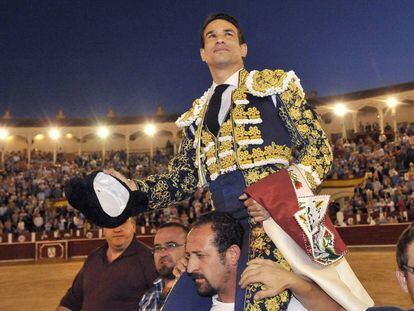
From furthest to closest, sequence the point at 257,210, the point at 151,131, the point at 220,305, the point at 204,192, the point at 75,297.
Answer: the point at 151,131 < the point at 204,192 < the point at 75,297 < the point at 220,305 < the point at 257,210

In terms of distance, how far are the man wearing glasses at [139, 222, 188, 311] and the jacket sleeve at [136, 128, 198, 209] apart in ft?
2.75

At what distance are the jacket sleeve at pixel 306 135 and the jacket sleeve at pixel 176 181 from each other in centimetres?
59

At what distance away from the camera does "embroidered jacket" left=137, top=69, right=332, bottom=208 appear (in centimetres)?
200

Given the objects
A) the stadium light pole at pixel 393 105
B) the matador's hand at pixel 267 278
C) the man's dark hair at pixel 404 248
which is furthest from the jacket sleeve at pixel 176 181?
the stadium light pole at pixel 393 105

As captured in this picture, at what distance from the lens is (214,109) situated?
7.56 feet

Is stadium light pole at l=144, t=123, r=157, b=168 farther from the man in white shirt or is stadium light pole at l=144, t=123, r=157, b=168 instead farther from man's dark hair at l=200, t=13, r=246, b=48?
the man in white shirt

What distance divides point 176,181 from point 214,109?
1.29ft

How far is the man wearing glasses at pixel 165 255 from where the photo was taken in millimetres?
3107

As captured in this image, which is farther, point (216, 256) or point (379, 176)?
point (379, 176)

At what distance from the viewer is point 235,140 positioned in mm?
2109

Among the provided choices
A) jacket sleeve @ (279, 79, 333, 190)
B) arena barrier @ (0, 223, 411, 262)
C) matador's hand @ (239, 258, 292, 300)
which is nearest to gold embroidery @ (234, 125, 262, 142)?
jacket sleeve @ (279, 79, 333, 190)

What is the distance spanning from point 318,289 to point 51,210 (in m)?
18.9

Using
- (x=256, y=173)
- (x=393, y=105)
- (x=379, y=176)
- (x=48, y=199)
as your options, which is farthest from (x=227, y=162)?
(x=393, y=105)

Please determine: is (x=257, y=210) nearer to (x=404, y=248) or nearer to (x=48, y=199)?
(x=404, y=248)
